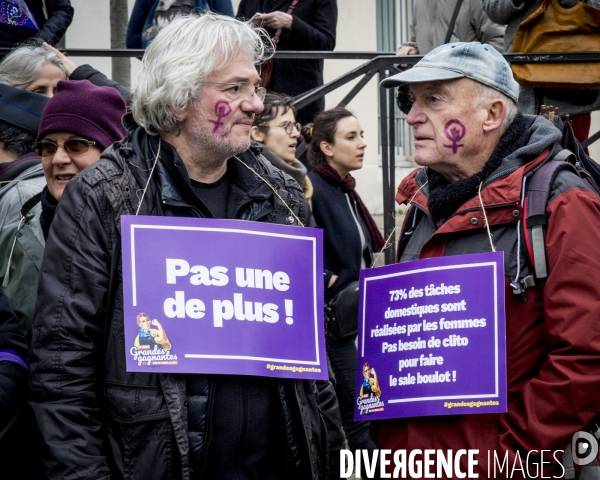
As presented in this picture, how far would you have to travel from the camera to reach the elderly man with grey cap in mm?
3182

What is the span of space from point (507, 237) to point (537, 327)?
0.32 meters

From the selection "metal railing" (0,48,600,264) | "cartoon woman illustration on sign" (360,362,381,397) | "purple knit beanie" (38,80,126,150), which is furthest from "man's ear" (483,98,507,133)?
"metal railing" (0,48,600,264)

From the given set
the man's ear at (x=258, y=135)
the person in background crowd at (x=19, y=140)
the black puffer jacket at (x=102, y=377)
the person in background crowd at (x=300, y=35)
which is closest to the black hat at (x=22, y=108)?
the person in background crowd at (x=19, y=140)

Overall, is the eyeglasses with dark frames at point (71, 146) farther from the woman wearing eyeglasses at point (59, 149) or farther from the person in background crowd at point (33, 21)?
the person in background crowd at point (33, 21)

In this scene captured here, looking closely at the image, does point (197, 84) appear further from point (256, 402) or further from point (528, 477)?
point (528, 477)

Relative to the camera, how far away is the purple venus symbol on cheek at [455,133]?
11.9ft

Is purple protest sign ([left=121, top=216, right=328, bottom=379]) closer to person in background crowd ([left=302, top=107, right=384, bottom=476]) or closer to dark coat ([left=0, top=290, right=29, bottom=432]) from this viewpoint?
dark coat ([left=0, top=290, right=29, bottom=432])

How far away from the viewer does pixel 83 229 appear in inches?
126

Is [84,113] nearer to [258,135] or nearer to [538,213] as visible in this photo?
[538,213]

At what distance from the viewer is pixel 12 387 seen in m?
3.28

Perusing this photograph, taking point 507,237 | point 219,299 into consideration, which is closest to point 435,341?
point 507,237

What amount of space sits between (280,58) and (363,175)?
5546 mm

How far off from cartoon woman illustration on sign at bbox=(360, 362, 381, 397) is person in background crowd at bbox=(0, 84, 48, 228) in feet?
5.70

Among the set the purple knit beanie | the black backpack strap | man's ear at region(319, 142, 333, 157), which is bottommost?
the black backpack strap
